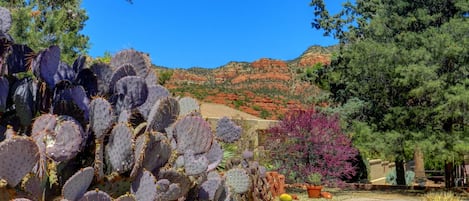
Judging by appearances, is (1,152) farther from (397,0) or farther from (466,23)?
(397,0)

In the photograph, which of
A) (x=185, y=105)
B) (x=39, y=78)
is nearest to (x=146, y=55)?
(x=185, y=105)

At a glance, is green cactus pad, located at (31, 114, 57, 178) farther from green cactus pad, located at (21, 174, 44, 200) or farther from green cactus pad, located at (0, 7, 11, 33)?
green cactus pad, located at (0, 7, 11, 33)

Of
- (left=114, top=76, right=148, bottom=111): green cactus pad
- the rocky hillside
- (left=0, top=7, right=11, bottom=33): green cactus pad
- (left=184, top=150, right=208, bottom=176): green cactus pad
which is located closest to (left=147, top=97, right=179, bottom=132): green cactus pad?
(left=114, top=76, right=148, bottom=111): green cactus pad

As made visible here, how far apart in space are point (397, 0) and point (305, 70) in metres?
6.92

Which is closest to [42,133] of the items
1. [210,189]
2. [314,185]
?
[210,189]

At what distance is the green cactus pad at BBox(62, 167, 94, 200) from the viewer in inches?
136

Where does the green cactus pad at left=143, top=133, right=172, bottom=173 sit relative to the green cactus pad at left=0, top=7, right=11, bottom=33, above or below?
below

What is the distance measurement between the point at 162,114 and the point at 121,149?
687 millimetres

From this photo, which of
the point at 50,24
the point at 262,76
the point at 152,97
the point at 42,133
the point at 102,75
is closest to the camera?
the point at 42,133

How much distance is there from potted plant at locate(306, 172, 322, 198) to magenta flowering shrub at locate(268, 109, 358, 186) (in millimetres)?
309

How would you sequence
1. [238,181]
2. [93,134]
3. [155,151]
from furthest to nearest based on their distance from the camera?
1. [238,181]
2. [155,151]
3. [93,134]

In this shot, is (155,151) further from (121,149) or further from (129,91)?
(129,91)

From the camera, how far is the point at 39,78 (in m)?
4.04

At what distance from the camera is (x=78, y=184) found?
11.4 ft
